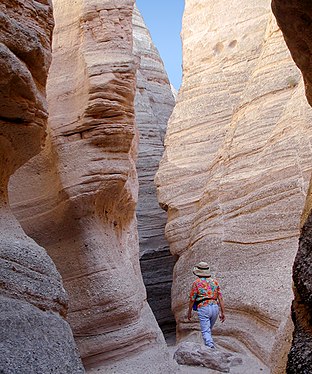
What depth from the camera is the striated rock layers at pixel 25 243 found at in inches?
147

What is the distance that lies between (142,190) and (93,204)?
8.28m

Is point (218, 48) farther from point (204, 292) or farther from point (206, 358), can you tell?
point (206, 358)

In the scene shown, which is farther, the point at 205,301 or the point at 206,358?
the point at 205,301

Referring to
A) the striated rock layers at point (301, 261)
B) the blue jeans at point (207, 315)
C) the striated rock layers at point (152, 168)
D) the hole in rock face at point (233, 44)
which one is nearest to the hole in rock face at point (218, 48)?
the hole in rock face at point (233, 44)

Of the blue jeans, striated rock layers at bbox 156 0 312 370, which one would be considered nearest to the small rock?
the blue jeans

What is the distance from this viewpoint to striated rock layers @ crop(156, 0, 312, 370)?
30.3 feet

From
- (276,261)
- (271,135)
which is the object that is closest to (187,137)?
(271,135)

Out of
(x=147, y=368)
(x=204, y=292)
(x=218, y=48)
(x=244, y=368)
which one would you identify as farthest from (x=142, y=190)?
(x=147, y=368)

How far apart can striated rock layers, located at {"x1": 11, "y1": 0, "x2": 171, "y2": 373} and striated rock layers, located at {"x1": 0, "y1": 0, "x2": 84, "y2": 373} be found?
2017 millimetres

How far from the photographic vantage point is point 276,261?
9.22 metres

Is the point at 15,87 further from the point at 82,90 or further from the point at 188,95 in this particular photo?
the point at 188,95

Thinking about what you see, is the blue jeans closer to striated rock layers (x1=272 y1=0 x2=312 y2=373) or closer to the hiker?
the hiker

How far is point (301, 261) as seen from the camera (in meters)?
3.20

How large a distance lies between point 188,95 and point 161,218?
330cm
